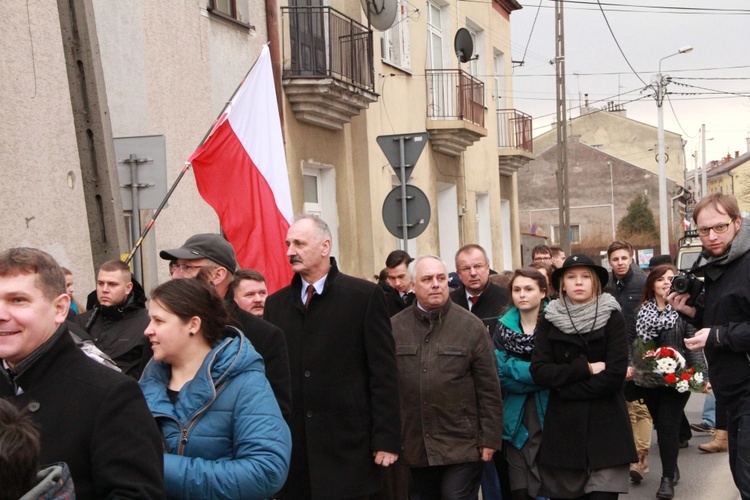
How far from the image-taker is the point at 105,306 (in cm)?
748

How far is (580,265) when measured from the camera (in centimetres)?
689

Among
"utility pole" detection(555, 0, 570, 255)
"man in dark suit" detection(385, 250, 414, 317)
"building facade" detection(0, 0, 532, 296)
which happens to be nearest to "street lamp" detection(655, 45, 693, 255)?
"utility pole" detection(555, 0, 570, 255)

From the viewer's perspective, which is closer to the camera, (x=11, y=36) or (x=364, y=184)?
(x=11, y=36)

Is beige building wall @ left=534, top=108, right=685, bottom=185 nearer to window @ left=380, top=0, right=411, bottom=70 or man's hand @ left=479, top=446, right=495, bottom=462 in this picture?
window @ left=380, top=0, right=411, bottom=70

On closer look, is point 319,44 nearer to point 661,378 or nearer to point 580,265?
point 661,378

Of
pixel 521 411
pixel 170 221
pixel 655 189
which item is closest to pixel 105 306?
pixel 521 411

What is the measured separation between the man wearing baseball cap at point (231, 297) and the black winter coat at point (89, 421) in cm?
154

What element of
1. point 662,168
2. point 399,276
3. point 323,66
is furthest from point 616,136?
point 399,276

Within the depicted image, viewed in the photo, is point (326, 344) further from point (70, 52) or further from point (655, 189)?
point (655, 189)

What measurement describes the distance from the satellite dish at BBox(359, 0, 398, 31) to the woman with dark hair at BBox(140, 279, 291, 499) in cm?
1345

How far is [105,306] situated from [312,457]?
2.43m

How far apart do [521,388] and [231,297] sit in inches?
101

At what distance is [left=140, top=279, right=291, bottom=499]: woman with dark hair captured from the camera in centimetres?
372

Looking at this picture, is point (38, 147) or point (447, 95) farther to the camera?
point (447, 95)
